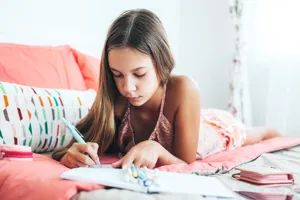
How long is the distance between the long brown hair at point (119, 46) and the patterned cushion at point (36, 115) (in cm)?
8

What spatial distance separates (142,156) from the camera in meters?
1.08

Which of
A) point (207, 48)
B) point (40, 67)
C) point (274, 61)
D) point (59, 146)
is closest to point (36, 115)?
point (59, 146)

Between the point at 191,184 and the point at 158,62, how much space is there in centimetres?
49

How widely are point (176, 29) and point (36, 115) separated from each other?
171 centimetres

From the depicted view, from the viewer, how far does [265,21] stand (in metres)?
2.56

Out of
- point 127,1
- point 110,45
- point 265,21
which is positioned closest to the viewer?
point 110,45

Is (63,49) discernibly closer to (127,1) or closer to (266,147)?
(127,1)

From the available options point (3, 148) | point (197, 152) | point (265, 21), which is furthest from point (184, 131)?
point (265, 21)

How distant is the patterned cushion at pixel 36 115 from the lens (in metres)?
1.21

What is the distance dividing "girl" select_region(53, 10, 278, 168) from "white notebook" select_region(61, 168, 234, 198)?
136 mm

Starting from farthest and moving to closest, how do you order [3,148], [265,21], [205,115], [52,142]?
[265,21] → [205,115] → [52,142] → [3,148]

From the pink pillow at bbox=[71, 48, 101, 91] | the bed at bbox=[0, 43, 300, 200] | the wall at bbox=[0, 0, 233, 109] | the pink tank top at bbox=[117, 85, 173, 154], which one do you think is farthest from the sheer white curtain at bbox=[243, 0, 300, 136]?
the pink tank top at bbox=[117, 85, 173, 154]

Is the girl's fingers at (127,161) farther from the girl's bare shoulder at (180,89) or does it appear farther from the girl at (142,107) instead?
the girl's bare shoulder at (180,89)

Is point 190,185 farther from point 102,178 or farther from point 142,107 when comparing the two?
point 142,107
